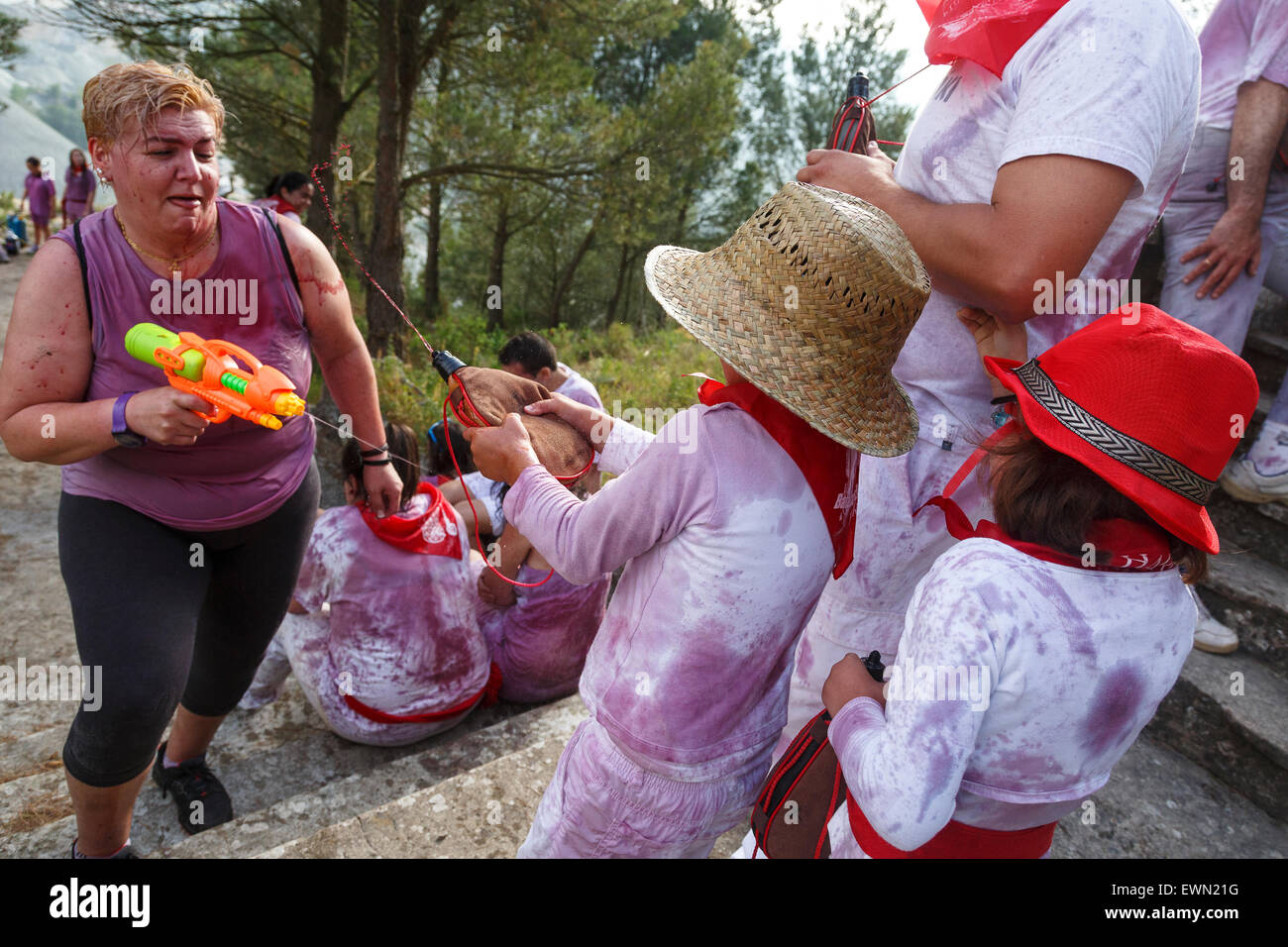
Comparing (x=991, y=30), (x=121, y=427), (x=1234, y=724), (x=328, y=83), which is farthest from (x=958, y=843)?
(x=328, y=83)

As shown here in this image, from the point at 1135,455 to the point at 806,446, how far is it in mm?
491

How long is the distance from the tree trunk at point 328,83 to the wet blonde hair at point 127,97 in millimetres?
7265

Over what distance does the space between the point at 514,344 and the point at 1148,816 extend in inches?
126

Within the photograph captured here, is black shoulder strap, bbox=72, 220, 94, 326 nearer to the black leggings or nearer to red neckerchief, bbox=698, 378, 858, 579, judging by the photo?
the black leggings

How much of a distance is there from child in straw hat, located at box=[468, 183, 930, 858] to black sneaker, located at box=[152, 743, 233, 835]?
5.27 ft

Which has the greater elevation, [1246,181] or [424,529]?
[1246,181]

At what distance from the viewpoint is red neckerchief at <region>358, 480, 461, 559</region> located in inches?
112

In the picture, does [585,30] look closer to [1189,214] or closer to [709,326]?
[1189,214]

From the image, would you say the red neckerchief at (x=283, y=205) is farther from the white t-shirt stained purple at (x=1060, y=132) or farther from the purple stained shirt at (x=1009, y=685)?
the purple stained shirt at (x=1009, y=685)

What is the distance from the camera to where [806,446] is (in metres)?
1.37

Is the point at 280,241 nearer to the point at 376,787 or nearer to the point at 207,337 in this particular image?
the point at 207,337

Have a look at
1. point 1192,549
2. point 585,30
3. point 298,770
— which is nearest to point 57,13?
point 585,30

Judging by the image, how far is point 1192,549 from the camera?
4.15ft

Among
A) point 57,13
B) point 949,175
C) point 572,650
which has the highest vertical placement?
Answer: point 949,175
